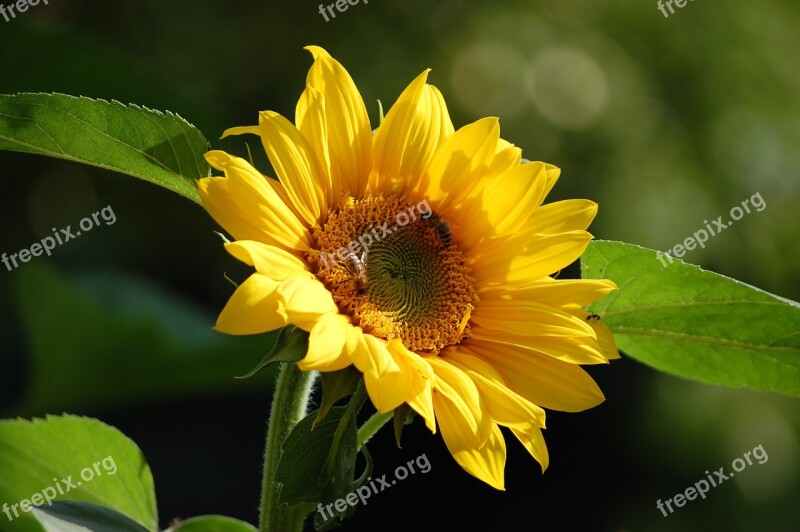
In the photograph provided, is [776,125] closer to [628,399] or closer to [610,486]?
[628,399]

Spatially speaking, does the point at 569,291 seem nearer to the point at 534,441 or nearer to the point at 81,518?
the point at 534,441

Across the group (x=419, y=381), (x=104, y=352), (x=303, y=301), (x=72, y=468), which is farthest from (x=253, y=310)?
(x=104, y=352)

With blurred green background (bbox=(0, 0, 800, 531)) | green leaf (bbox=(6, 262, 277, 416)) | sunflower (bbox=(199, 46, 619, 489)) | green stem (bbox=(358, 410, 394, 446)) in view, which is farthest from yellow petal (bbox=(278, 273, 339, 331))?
blurred green background (bbox=(0, 0, 800, 531))

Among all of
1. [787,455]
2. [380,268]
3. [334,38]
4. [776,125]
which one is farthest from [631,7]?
[380,268]

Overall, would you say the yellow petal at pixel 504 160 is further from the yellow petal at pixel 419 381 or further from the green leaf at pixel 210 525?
the green leaf at pixel 210 525

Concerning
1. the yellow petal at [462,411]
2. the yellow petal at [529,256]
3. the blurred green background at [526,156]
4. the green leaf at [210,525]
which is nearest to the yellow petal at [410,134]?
the yellow petal at [529,256]

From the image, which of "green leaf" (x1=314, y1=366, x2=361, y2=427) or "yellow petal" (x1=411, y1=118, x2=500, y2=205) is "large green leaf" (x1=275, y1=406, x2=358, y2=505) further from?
"yellow petal" (x1=411, y1=118, x2=500, y2=205)
